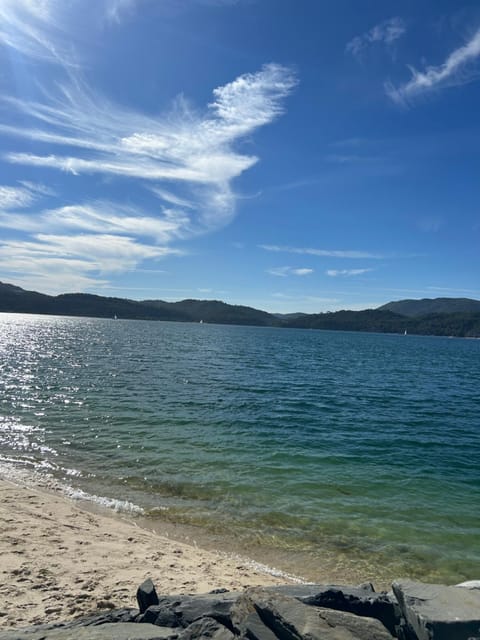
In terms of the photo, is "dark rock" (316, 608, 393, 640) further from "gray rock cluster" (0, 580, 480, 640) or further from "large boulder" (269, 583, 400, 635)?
"large boulder" (269, 583, 400, 635)

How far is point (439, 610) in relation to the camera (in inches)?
213

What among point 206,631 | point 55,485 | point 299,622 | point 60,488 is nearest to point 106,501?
point 60,488

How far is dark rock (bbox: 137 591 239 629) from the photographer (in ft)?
19.5

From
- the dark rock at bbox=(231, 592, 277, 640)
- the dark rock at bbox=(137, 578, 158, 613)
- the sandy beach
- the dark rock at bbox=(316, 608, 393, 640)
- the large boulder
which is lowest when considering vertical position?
the sandy beach

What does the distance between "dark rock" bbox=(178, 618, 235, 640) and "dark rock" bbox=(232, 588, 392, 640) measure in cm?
19

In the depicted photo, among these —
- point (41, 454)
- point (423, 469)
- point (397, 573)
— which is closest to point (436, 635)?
point (397, 573)

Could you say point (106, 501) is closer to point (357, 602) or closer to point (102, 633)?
point (102, 633)

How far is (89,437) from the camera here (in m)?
19.9

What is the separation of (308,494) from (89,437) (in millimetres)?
11697

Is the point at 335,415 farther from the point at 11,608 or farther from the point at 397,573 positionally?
the point at 11,608

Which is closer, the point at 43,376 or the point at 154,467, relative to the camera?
the point at 154,467

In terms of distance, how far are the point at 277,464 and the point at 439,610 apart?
1202cm

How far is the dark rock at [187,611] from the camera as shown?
593 centimetres

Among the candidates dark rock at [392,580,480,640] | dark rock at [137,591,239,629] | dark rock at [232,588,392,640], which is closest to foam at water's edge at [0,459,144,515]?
dark rock at [137,591,239,629]
